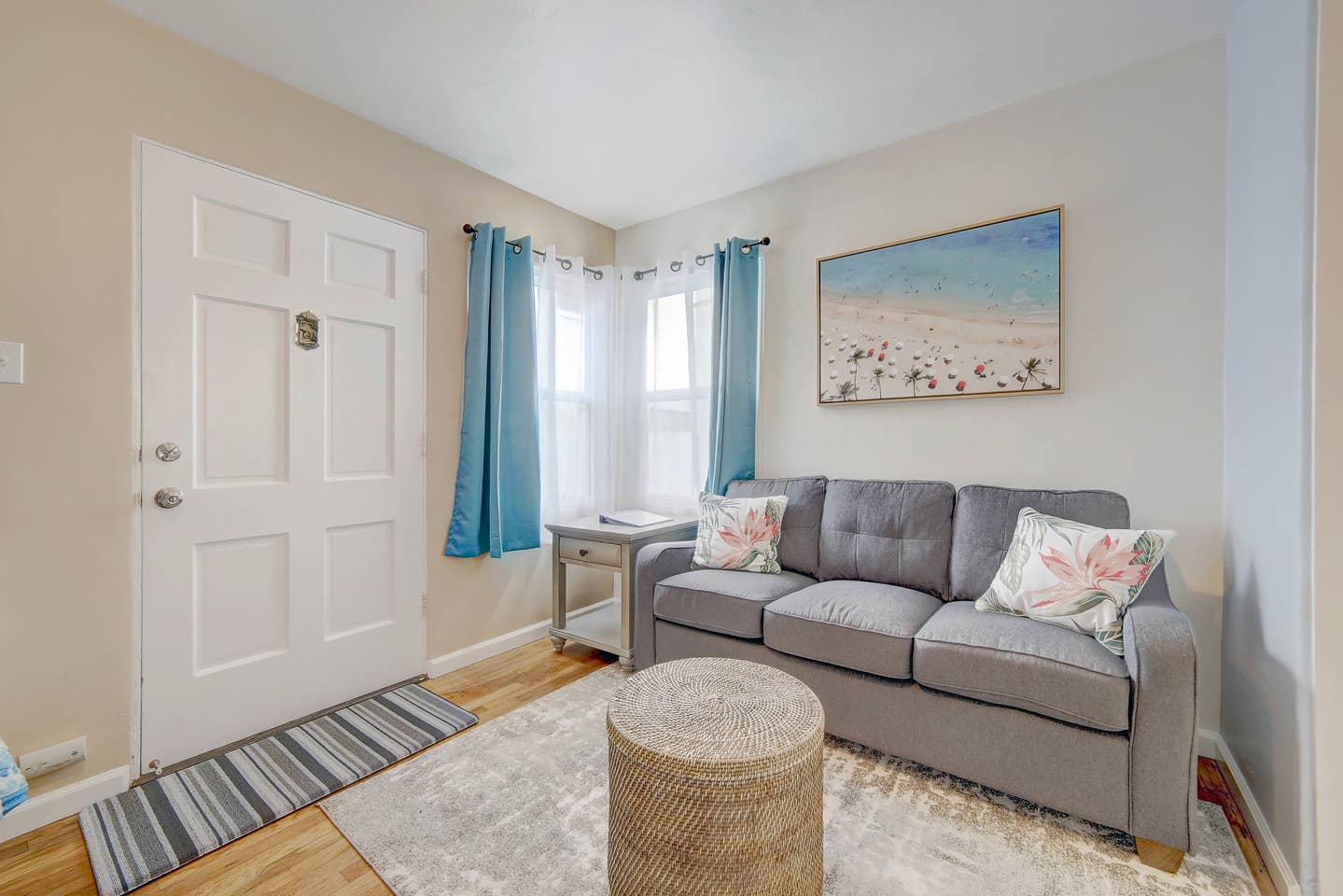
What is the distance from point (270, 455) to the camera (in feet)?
7.20

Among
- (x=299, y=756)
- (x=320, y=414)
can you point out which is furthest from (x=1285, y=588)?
(x=320, y=414)

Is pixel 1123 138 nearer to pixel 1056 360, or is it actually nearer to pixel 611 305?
pixel 1056 360

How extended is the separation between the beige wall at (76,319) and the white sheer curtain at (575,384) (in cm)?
137

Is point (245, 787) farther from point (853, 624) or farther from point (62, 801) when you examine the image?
point (853, 624)

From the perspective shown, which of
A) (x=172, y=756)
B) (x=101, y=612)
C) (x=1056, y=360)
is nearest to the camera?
(x=101, y=612)

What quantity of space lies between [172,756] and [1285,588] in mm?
3314

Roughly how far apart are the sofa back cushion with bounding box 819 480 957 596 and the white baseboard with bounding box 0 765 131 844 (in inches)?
101

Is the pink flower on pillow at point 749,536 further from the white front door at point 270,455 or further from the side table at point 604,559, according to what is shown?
the white front door at point 270,455

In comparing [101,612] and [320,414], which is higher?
[320,414]

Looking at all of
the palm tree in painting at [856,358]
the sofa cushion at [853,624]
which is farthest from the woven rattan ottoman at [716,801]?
the palm tree in painting at [856,358]

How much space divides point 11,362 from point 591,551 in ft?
6.77

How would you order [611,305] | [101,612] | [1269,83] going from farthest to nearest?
1. [611,305]
2. [101,612]
3. [1269,83]

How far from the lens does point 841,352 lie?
2.79 metres

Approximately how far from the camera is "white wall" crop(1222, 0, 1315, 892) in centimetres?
134
